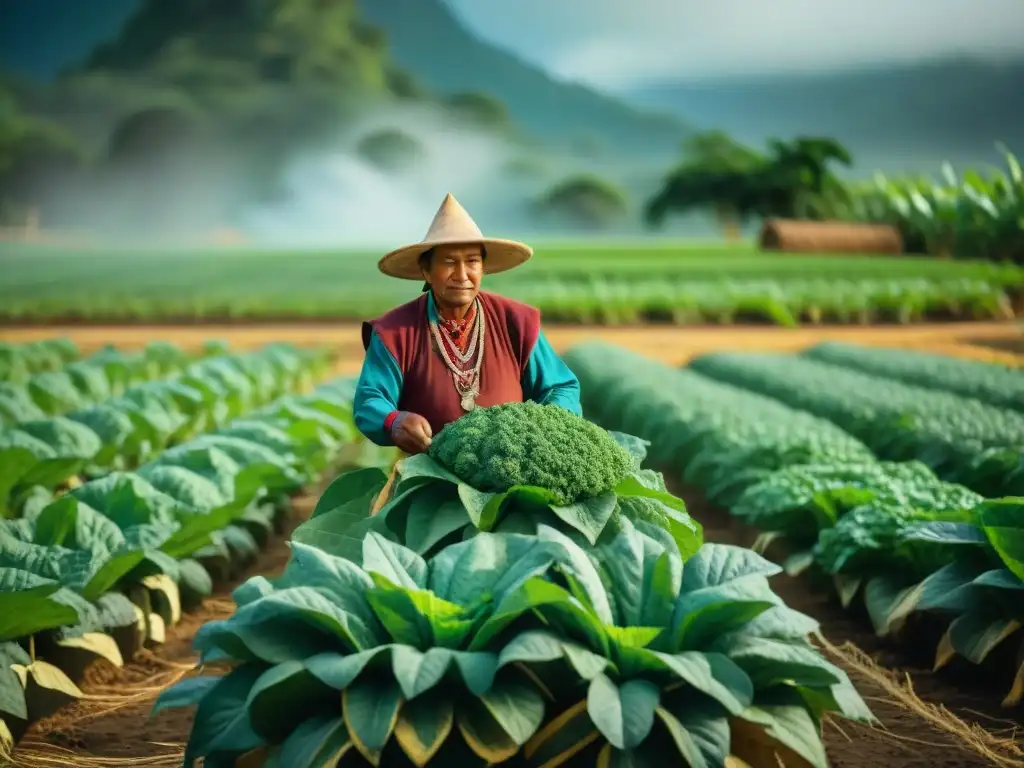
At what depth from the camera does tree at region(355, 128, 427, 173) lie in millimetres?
19344

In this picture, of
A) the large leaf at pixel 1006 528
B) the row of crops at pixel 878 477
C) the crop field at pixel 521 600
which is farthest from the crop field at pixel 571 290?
the large leaf at pixel 1006 528

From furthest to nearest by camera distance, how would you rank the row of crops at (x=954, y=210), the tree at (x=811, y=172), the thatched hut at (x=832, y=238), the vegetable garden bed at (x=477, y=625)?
the thatched hut at (x=832, y=238)
the tree at (x=811, y=172)
the row of crops at (x=954, y=210)
the vegetable garden bed at (x=477, y=625)

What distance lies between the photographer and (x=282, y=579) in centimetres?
244

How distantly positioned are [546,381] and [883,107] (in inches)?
582

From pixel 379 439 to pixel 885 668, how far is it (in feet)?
5.92

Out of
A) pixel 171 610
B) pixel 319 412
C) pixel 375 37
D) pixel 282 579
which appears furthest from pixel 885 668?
pixel 375 37

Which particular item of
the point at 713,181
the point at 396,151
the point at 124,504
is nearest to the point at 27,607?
the point at 124,504

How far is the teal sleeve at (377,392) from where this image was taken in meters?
2.99

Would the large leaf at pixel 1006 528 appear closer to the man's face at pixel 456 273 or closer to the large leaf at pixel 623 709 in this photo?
the large leaf at pixel 623 709

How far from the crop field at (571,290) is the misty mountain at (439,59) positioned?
2.84 metres


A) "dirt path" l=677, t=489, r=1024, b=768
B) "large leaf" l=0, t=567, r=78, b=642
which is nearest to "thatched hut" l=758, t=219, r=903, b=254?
"dirt path" l=677, t=489, r=1024, b=768

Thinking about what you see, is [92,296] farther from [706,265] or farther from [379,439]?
[379,439]

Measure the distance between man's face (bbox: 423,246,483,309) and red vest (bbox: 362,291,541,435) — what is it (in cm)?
9

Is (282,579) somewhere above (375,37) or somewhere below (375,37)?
below
